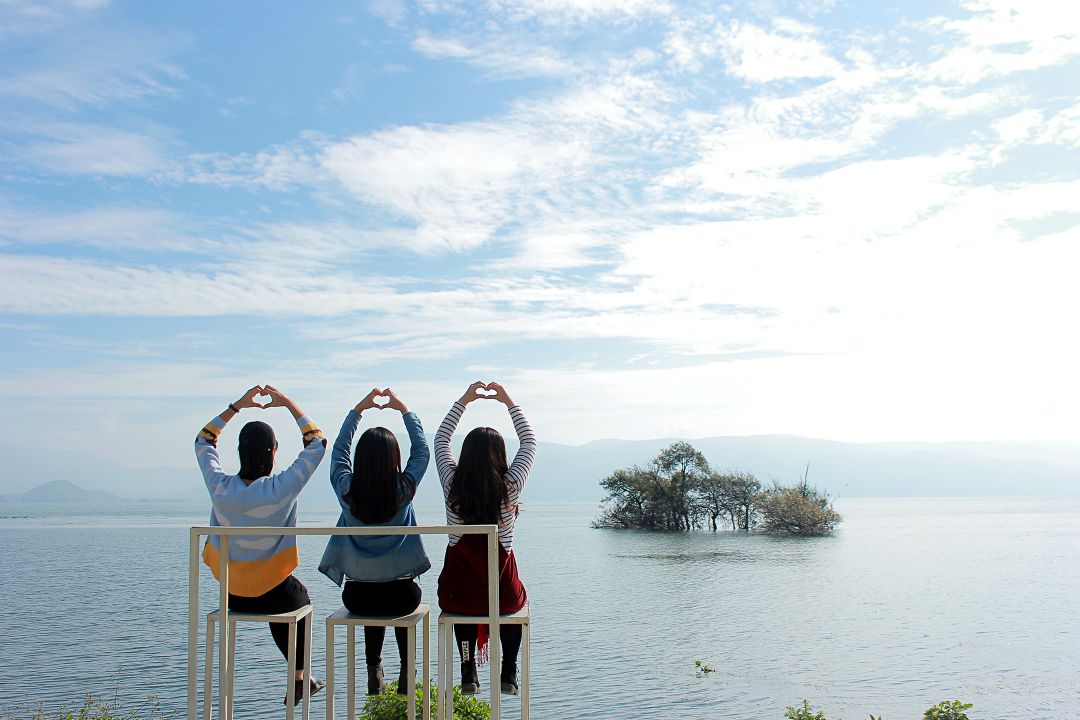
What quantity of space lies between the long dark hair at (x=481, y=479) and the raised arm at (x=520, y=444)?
133 mm

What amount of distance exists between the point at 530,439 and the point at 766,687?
14.1 metres

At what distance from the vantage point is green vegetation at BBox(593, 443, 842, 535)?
64.6m

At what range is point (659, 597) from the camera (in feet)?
103

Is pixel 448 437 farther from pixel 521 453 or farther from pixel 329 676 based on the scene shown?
pixel 329 676

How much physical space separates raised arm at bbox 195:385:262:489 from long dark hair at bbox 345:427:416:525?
77 centimetres

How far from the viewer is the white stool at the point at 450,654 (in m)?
4.16

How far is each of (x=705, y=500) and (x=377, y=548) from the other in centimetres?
6469

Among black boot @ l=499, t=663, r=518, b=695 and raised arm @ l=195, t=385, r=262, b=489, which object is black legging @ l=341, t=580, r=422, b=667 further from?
raised arm @ l=195, t=385, r=262, b=489

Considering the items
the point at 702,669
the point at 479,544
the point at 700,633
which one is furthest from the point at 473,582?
the point at 700,633

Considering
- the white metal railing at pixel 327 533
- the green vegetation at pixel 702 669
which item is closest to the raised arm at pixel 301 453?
the white metal railing at pixel 327 533

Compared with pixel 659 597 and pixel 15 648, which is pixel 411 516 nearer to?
pixel 15 648

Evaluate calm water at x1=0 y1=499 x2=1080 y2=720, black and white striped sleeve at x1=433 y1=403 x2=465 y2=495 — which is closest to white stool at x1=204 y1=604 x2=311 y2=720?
black and white striped sleeve at x1=433 y1=403 x2=465 y2=495

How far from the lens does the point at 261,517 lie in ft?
15.6

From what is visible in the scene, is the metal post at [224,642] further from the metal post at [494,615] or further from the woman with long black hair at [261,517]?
the metal post at [494,615]
